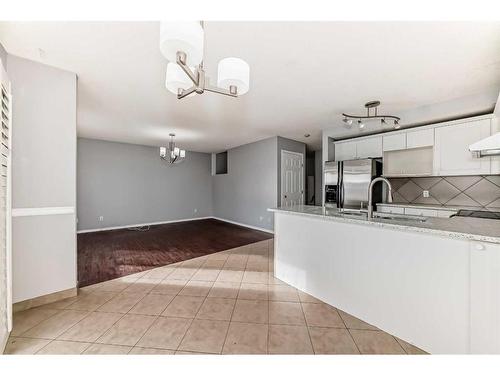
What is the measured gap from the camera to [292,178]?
564cm

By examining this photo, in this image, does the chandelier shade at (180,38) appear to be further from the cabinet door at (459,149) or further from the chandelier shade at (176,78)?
the cabinet door at (459,149)

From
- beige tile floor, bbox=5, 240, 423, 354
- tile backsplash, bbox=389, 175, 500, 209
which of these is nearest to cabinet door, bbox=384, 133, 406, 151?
tile backsplash, bbox=389, 175, 500, 209

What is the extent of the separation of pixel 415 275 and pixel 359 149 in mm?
3050

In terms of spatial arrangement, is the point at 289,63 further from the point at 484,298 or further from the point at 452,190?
the point at 452,190

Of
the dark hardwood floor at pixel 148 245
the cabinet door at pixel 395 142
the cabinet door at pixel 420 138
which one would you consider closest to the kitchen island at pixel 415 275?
the cabinet door at pixel 420 138

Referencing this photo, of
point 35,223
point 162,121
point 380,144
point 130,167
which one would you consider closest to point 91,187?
point 130,167

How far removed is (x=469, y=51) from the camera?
189cm

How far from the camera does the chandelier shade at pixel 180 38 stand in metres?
0.86

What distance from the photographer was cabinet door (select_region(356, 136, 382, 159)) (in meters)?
3.83

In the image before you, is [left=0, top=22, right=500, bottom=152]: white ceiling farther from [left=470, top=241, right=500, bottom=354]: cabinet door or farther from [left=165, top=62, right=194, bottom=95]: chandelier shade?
[left=470, top=241, right=500, bottom=354]: cabinet door

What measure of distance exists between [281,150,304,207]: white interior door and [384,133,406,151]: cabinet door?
7.43 feet

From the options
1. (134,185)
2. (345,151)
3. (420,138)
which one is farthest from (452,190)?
(134,185)

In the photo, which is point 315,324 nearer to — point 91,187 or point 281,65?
point 281,65

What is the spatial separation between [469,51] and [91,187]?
7243 mm
